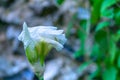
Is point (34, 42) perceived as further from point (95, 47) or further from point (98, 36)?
point (95, 47)

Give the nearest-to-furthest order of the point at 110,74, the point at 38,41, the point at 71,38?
Answer: 1. the point at 38,41
2. the point at 110,74
3. the point at 71,38

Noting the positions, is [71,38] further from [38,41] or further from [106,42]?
[38,41]

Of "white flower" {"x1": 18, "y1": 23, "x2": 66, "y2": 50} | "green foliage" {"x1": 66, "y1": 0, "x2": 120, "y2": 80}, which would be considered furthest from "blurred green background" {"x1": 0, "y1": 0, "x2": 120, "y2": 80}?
"white flower" {"x1": 18, "y1": 23, "x2": 66, "y2": 50}

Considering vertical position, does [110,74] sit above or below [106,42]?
below

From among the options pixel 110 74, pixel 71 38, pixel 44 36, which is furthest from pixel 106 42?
pixel 44 36

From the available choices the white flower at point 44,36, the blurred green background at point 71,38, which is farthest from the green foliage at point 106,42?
the white flower at point 44,36
